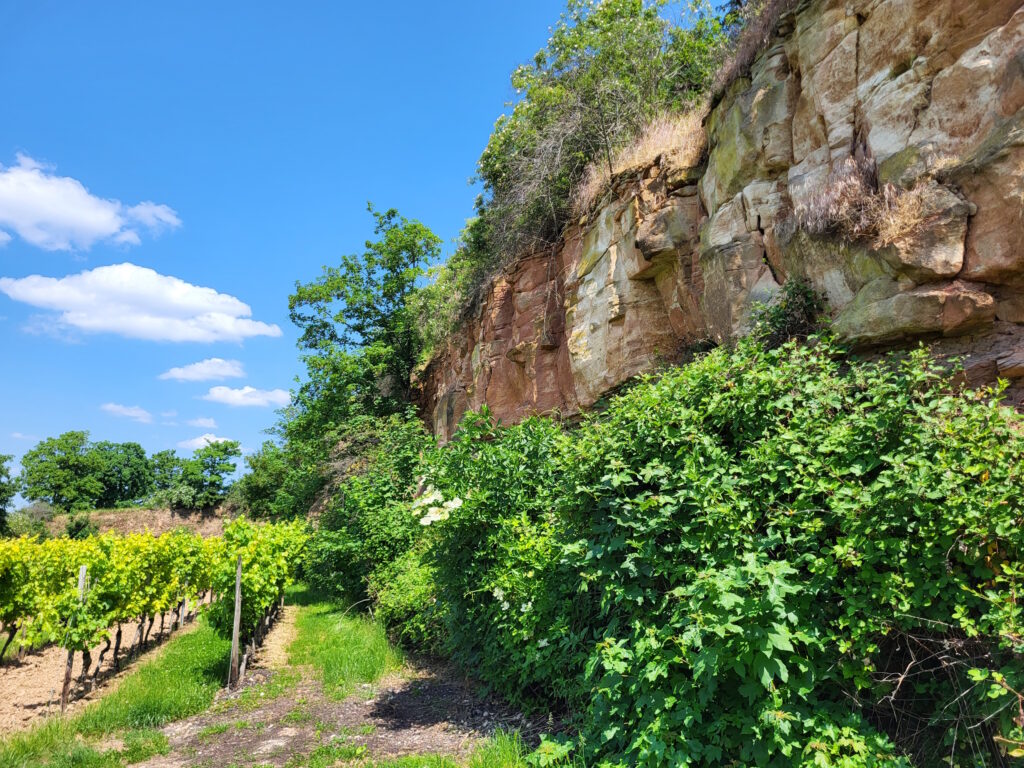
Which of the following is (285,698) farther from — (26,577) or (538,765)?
(26,577)

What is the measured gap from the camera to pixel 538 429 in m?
6.40

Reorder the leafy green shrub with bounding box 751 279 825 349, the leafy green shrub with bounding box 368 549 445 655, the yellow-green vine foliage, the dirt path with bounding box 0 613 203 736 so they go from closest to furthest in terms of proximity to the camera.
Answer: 1. the leafy green shrub with bounding box 751 279 825 349
2. the dirt path with bounding box 0 613 203 736
3. the leafy green shrub with bounding box 368 549 445 655
4. the yellow-green vine foliage

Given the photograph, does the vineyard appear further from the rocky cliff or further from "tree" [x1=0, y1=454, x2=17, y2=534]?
"tree" [x1=0, y1=454, x2=17, y2=534]

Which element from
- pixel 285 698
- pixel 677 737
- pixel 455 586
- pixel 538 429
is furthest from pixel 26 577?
pixel 677 737

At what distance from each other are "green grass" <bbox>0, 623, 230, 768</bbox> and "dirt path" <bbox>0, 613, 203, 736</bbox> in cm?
56

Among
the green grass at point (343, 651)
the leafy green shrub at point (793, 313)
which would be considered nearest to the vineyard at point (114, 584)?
the green grass at point (343, 651)

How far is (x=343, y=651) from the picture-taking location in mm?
9297

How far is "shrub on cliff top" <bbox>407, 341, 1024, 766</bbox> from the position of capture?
110 inches

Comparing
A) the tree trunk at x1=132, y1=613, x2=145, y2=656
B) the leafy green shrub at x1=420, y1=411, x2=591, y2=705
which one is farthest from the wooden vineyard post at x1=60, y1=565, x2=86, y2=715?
the leafy green shrub at x1=420, y1=411, x2=591, y2=705

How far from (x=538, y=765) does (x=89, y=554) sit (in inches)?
362

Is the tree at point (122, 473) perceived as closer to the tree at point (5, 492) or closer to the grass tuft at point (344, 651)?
the tree at point (5, 492)

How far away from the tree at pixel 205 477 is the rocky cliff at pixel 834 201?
1923 inches

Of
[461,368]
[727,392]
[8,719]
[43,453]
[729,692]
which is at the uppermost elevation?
[43,453]

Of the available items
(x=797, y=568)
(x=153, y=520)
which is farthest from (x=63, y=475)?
(x=797, y=568)
